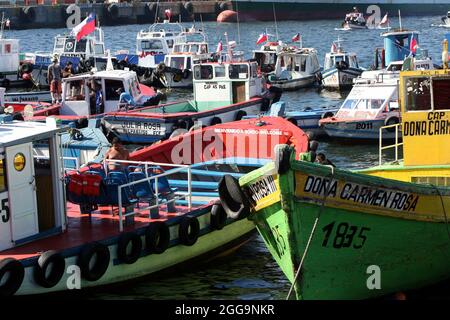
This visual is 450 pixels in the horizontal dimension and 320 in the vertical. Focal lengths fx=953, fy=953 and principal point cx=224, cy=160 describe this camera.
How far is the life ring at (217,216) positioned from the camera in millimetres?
16875

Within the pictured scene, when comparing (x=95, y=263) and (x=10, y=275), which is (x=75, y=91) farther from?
(x=10, y=275)

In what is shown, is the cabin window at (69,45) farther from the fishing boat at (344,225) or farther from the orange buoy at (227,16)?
the orange buoy at (227,16)

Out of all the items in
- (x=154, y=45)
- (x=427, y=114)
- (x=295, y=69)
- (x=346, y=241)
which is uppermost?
(x=154, y=45)

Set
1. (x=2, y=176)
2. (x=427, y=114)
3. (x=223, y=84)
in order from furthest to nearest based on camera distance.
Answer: (x=223, y=84) < (x=427, y=114) < (x=2, y=176)

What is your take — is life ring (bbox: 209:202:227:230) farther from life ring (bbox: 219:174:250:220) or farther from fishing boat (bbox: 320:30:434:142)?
fishing boat (bbox: 320:30:434:142)

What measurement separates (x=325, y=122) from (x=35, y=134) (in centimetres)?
1614

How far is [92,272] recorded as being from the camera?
581 inches

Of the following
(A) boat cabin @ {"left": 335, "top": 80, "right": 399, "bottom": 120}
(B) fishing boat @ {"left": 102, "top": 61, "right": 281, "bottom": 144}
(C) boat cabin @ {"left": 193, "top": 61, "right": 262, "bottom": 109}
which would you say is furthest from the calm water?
(C) boat cabin @ {"left": 193, "top": 61, "right": 262, "bottom": 109}

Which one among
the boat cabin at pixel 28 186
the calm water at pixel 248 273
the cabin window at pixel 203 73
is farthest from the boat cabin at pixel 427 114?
the cabin window at pixel 203 73

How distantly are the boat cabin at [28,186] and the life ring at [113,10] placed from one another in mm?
86894

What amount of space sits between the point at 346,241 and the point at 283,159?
1.89 m

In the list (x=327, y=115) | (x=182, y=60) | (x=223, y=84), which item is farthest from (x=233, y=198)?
(x=182, y=60)

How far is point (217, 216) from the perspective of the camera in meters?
16.9
